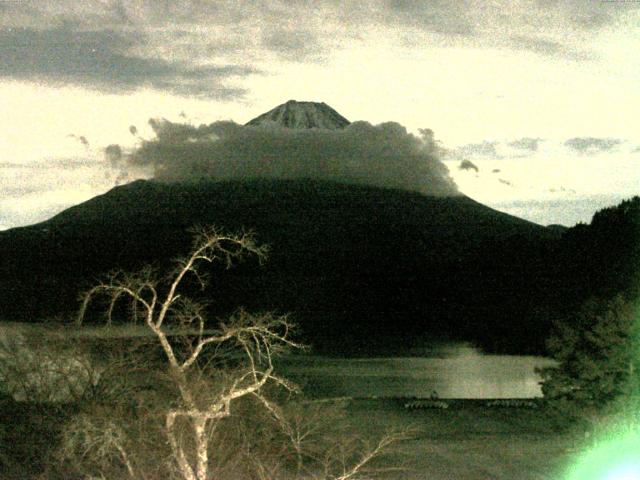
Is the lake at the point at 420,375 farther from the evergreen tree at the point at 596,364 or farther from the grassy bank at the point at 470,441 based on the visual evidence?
the evergreen tree at the point at 596,364

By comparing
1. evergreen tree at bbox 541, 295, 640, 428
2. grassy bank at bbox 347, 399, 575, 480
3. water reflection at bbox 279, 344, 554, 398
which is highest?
evergreen tree at bbox 541, 295, 640, 428

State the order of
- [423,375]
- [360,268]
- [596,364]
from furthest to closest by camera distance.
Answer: [360,268]
[423,375]
[596,364]

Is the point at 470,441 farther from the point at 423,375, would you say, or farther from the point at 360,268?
the point at 360,268

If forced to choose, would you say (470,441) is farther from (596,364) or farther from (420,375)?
(420,375)

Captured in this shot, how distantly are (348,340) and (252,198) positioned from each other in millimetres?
108403

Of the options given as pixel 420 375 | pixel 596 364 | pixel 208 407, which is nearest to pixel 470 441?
pixel 596 364

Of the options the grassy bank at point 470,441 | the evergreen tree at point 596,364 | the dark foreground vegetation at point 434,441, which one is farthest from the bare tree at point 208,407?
the evergreen tree at point 596,364

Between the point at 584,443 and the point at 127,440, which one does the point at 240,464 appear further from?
the point at 584,443

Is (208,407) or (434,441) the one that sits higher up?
(208,407)

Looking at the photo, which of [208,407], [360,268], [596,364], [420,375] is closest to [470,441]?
[596,364]

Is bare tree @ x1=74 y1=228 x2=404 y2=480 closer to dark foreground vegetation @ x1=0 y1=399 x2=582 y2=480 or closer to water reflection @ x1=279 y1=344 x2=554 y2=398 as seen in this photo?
dark foreground vegetation @ x1=0 y1=399 x2=582 y2=480

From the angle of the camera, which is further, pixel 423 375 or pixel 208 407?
pixel 423 375

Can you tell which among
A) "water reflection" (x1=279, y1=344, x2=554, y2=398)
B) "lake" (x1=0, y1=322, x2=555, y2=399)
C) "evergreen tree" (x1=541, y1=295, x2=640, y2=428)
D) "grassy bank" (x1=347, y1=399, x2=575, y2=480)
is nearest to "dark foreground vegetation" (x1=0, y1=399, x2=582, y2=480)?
"grassy bank" (x1=347, y1=399, x2=575, y2=480)

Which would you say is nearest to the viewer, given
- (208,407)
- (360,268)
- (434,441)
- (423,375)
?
(208,407)
